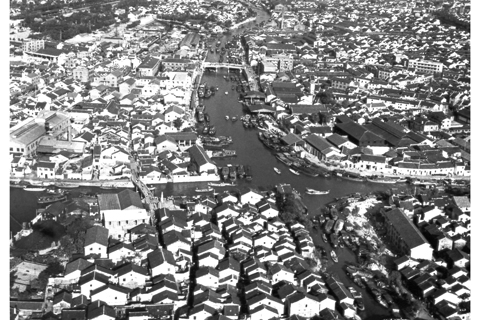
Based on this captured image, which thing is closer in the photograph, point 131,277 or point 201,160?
point 131,277

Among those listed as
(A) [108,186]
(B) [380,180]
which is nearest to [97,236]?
(A) [108,186]

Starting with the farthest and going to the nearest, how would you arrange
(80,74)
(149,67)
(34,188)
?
(149,67) → (80,74) → (34,188)

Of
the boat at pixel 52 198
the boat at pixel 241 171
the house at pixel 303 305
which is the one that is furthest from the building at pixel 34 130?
the house at pixel 303 305

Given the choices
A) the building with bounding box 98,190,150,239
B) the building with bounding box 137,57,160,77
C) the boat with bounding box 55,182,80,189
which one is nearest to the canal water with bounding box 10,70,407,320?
the boat with bounding box 55,182,80,189

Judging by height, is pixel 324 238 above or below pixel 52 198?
above

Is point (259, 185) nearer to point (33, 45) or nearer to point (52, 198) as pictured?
point (52, 198)

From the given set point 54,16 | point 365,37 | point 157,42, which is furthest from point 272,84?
point 54,16
